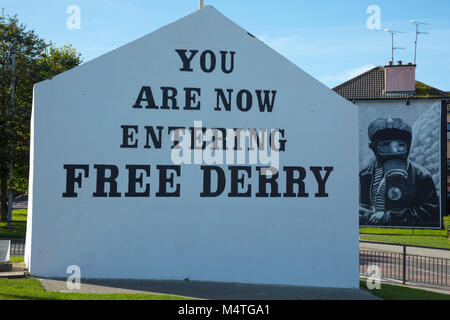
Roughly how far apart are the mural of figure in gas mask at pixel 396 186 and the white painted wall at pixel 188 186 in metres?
25.3

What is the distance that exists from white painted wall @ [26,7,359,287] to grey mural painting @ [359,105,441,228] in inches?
996

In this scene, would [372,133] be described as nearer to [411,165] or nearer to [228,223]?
[411,165]

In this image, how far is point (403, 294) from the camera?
13.7 metres

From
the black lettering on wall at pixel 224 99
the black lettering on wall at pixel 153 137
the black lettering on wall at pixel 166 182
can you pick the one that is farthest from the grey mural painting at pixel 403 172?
the black lettering on wall at pixel 153 137

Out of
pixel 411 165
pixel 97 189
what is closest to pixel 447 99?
pixel 411 165

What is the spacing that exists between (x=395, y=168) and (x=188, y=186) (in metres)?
28.3

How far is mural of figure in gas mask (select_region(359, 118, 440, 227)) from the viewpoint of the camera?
127 feet

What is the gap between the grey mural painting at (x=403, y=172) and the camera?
1519 inches

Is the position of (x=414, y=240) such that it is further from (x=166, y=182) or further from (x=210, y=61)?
(x=166, y=182)

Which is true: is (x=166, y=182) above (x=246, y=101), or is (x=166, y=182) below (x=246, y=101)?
below

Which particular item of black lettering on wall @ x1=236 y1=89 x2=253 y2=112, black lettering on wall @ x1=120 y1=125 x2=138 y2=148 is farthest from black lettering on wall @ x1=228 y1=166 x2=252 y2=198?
black lettering on wall @ x1=120 y1=125 x2=138 y2=148

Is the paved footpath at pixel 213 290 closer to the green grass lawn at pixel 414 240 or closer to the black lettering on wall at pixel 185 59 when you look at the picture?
the black lettering on wall at pixel 185 59

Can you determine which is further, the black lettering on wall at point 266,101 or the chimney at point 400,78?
the chimney at point 400,78

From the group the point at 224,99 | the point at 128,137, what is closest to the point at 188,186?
the point at 128,137
